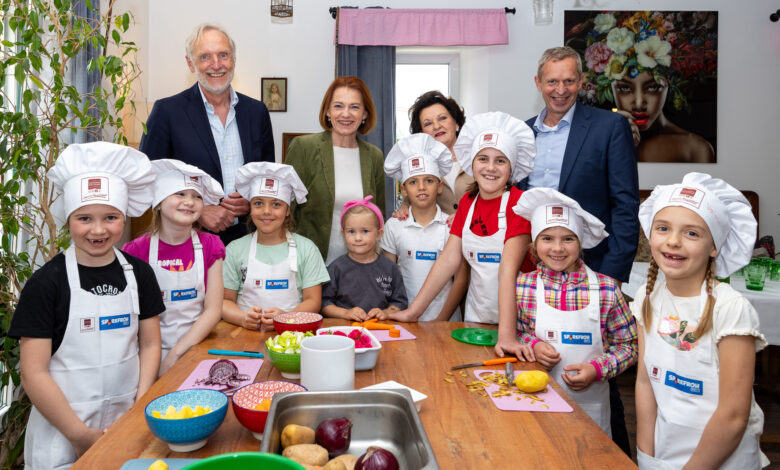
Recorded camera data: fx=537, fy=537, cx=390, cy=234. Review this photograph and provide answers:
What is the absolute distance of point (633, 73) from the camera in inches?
217

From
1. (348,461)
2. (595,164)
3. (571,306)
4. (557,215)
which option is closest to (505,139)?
(557,215)

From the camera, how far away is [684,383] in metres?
1.46

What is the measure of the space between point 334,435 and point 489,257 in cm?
141

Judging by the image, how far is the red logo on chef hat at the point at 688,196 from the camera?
1.45 m

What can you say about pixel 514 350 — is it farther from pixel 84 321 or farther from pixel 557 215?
pixel 84 321

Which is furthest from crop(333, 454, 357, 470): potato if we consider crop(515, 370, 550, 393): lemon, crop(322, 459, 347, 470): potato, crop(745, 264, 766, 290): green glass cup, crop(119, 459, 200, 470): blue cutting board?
crop(745, 264, 766, 290): green glass cup

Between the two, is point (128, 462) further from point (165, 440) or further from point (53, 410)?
point (53, 410)

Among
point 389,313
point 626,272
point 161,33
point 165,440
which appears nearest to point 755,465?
point 626,272

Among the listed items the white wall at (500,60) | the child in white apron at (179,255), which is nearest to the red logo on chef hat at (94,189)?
the child in white apron at (179,255)

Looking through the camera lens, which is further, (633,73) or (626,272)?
(633,73)

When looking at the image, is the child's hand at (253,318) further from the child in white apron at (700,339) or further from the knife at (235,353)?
the child in white apron at (700,339)

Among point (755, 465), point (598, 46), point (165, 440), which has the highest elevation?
point (598, 46)

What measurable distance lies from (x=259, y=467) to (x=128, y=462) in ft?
1.47

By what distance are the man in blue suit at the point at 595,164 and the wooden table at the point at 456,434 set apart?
3.71 feet
